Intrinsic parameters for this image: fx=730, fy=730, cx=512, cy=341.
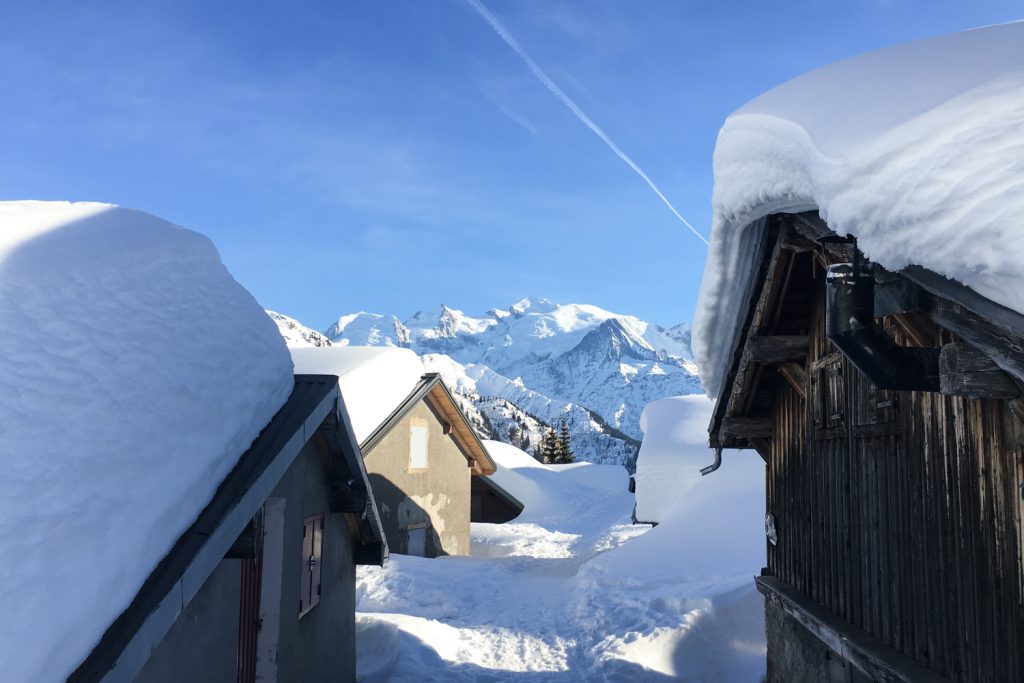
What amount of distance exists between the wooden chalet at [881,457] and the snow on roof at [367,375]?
41.1 feet

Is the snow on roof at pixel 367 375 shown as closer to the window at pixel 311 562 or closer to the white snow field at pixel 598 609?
the white snow field at pixel 598 609

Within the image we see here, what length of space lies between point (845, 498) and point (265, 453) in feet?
14.4

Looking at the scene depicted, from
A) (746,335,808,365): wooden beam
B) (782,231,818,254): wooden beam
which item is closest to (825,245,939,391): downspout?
(782,231,818,254): wooden beam

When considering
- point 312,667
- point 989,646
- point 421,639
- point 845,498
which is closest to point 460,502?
point 421,639

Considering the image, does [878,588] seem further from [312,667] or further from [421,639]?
[421,639]

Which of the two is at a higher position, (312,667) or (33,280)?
(33,280)

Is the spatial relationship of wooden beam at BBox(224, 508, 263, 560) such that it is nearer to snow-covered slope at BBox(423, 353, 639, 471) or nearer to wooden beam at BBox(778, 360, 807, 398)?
wooden beam at BBox(778, 360, 807, 398)

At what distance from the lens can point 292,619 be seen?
662 centimetres

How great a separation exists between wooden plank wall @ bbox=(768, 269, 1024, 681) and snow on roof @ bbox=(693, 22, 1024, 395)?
135 cm

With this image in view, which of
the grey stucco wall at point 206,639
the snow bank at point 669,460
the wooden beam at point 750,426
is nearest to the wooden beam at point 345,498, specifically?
the grey stucco wall at point 206,639

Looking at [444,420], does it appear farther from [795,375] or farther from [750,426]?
[795,375]

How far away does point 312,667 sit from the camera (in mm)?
7184

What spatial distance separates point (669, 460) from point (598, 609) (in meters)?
13.7

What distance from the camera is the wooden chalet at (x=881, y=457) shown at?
140 inches
